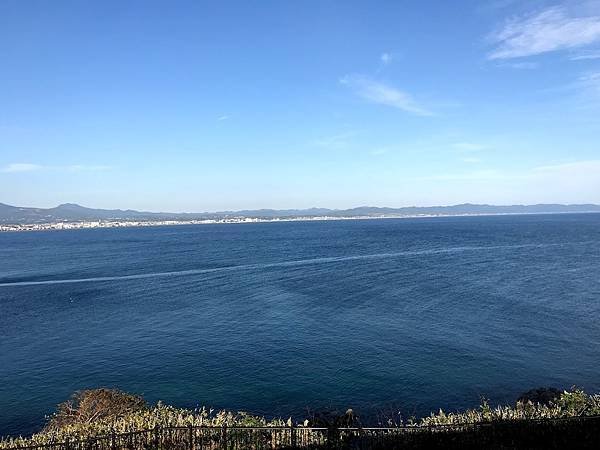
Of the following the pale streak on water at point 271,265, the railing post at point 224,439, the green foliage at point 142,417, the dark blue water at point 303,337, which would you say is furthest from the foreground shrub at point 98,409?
the pale streak on water at point 271,265

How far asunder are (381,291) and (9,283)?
68238mm

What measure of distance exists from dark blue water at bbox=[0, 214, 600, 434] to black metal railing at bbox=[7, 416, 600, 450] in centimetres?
999

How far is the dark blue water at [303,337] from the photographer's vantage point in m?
32.4

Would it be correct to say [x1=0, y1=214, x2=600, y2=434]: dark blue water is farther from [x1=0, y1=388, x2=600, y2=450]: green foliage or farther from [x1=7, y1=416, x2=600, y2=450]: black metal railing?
[x1=7, y1=416, x2=600, y2=450]: black metal railing

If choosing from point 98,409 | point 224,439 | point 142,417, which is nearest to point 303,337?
point 98,409

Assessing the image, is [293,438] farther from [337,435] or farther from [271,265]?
[271,265]

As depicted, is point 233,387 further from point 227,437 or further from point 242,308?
point 242,308

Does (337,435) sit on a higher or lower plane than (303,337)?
higher

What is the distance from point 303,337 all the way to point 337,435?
25.6 meters

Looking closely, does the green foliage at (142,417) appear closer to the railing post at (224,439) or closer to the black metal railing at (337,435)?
the black metal railing at (337,435)

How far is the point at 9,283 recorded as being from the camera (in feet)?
280

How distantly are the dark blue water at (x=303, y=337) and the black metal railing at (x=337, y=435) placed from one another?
32.8 feet

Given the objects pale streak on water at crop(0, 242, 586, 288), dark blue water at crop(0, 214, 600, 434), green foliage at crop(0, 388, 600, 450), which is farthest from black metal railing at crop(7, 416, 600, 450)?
pale streak on water at crop(0, 242, 586, 288)

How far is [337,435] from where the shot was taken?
18.9 metres
